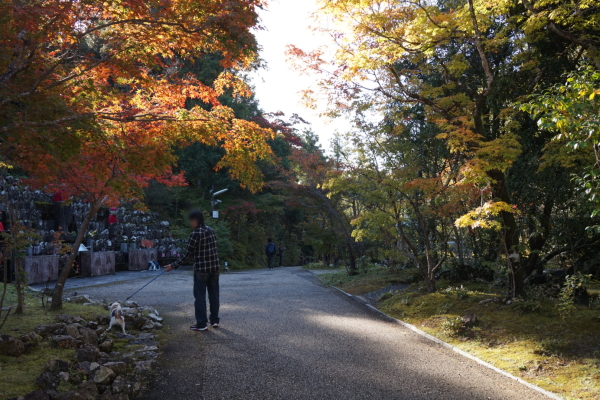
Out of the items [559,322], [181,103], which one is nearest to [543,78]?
[559,322]

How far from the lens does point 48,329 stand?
537 cm

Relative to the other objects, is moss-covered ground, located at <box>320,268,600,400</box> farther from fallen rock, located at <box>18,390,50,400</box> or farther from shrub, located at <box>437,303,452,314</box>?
fallen rock, located at <box>18,390,50,400</box>

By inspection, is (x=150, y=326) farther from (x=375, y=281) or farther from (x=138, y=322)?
(x=375, y=281)

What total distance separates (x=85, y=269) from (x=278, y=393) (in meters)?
14.0

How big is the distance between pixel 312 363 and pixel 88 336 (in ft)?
8.97

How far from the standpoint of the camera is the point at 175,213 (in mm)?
27859

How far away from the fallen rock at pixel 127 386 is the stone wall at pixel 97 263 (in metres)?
13.1

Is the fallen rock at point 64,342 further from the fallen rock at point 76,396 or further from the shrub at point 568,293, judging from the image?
the shrub at point 568,293

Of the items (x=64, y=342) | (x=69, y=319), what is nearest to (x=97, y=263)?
(x=69, y=319)

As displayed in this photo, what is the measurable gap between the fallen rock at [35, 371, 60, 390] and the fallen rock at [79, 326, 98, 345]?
146 centimetres

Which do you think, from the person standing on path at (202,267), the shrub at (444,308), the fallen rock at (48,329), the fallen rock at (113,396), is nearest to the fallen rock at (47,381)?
the fallen rock at (113,396)

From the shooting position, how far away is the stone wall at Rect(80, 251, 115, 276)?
15.7 meters

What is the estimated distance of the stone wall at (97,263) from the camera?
51.6ft

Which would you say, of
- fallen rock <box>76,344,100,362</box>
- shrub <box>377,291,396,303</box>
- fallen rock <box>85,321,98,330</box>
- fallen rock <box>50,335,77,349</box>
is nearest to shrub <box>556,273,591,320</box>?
shrub <box>377,291,396,303</box>
